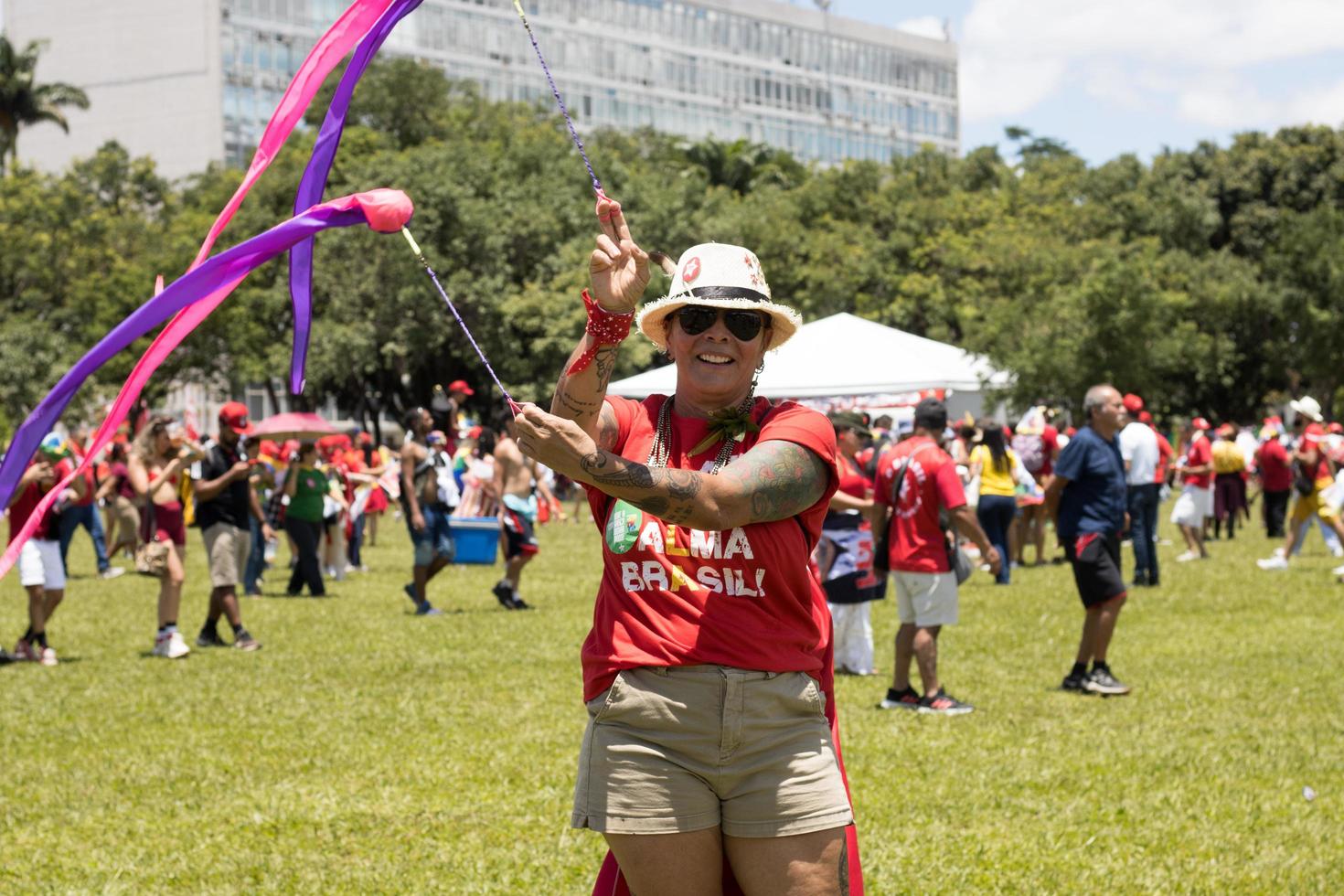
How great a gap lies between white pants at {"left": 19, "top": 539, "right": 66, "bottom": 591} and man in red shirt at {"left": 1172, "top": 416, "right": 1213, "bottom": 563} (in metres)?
13.1

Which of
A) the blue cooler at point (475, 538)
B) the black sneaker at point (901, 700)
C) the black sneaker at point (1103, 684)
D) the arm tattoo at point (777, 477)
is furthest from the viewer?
the blue cooler at point (475, 538)

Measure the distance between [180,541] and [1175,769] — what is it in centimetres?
759

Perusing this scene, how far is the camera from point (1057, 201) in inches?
2078

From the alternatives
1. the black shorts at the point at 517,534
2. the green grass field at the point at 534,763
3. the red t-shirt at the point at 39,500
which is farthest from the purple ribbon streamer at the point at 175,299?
the black shorts at the point at 517,534

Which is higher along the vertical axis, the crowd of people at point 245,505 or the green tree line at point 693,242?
the green tree line at point 693,242

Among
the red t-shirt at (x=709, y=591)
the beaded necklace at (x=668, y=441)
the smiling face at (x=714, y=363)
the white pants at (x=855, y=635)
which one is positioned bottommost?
the white pants at (x=855, y=635)

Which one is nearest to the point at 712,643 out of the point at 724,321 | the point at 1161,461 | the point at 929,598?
the point at 724,321

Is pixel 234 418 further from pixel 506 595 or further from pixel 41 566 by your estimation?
pixel 506 595

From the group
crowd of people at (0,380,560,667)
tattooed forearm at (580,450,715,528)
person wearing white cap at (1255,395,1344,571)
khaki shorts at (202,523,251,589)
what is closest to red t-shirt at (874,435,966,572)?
crowd of people at (0,380,560,667)

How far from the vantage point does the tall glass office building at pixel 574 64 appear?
74.8 meters

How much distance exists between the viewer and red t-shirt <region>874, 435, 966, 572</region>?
9.57 metres

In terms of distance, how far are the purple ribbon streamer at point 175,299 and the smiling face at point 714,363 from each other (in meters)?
0.78

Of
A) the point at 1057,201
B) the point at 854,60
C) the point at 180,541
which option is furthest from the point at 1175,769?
the point at 854,60

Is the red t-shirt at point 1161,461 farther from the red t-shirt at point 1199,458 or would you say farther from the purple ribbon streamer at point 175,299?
the purple ribbon streamer at point 175,299
